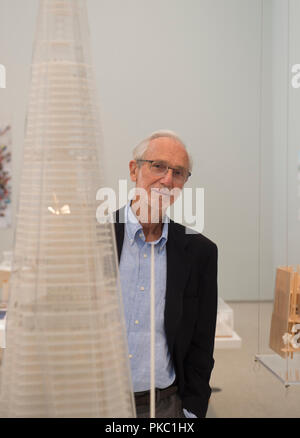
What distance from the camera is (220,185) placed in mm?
919

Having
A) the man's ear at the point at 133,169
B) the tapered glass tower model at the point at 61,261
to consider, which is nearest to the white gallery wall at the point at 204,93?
the man's ear at the point at 133,169

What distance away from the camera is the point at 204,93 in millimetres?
892

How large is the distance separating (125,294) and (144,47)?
1.59 ft

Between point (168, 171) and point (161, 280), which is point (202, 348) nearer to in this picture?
point (161, 280)

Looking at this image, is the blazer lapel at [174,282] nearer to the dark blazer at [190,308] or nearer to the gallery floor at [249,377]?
the dark blazer at [190,308]

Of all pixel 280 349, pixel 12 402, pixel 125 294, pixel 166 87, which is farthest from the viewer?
pixel 280 349

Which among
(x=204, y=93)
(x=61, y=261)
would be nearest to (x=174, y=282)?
(x=61, y=261)

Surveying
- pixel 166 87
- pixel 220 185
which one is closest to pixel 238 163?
pixel 220 185

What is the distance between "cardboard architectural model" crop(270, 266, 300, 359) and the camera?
1104 millimetres

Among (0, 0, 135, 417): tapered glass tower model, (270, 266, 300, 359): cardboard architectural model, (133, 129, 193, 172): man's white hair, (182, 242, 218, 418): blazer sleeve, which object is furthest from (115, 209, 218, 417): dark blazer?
(270, 266, 300, 359): cardboard architectural model

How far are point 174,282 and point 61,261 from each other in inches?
11.1

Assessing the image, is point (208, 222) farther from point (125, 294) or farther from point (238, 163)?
point (125, 294)

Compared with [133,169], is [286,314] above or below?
below

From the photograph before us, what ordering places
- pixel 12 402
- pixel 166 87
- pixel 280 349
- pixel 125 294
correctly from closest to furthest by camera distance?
pixel 12 402
pixel 125 294
pixel 166 87
pixel 280 349
